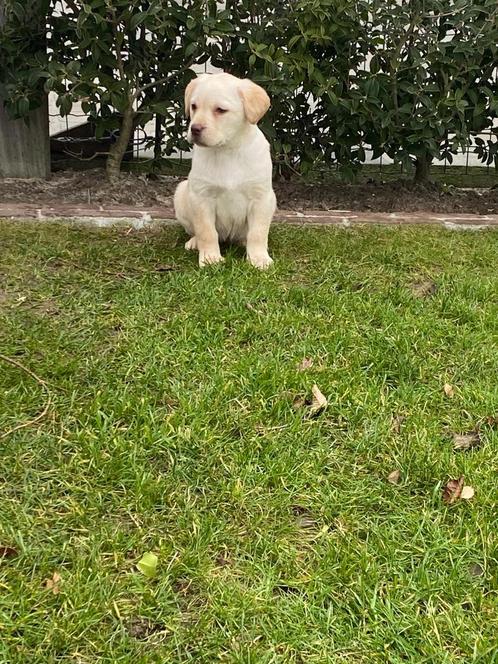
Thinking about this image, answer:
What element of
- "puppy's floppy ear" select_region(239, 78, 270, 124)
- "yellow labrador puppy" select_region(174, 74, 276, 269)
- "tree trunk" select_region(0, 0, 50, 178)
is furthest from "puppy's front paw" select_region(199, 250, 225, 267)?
"tree trunk" select_region(0, 0, 50, 178)

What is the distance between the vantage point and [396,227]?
4535 mm

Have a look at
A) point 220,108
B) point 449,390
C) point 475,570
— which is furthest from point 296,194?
point 475,570

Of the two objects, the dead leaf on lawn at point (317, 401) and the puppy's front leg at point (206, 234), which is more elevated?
the puppy's front leg at point (206, 234)

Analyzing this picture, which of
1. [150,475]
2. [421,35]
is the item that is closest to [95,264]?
[150,475]

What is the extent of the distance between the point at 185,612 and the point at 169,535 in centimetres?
24

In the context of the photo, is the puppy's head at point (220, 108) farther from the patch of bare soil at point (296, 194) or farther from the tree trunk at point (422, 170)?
the tree trunk at point (422, 170)

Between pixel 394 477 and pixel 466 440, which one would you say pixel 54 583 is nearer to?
pixel 394 477

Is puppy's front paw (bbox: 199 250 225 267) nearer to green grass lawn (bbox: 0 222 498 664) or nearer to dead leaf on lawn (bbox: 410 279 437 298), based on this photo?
green grass lawn (bbox: 0 222 498 664)

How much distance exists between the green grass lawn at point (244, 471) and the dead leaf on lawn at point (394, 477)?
0.05 ft

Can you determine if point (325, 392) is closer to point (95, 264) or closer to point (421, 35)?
point (95, 264)

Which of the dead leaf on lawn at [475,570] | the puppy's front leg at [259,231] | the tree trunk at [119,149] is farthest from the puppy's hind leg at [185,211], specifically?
the dead leaf on lawn at [475,570]

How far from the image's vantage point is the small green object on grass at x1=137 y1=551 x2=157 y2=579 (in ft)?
5.13

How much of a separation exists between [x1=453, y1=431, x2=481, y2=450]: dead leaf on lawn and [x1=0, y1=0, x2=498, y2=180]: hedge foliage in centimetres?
315

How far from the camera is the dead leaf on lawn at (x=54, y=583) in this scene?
149 centimetres
